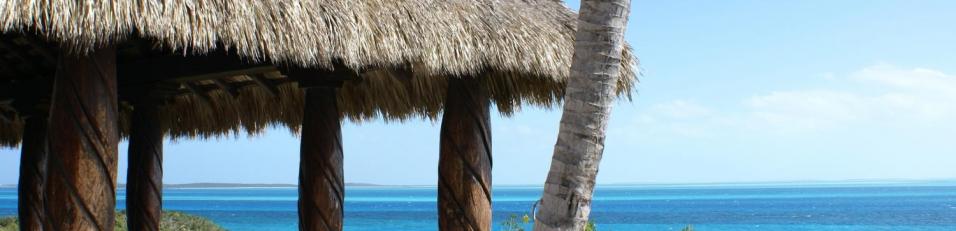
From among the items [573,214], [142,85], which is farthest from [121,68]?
[573,214]

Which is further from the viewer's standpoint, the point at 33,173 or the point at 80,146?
the point at 33,173

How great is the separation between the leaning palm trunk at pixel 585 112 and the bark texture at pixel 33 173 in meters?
4.62

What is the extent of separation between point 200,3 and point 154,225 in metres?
2.76

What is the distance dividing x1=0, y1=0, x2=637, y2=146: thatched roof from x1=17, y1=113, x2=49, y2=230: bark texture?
3.41ft

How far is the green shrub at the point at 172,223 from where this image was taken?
13.2 meters

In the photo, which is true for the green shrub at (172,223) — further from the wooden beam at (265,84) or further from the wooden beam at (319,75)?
the wooden beam at (319,75)

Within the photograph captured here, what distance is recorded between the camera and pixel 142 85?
19.7ft

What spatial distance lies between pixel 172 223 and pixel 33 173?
7.10 metres

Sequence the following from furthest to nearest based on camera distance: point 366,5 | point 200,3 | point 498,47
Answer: point 498,47, point 366,5, point 200,3

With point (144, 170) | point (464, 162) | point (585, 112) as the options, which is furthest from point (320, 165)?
point (585, 112)

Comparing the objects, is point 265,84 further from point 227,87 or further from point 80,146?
point 80,146

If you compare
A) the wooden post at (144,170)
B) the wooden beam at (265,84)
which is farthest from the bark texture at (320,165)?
the wooden post at (144,170)

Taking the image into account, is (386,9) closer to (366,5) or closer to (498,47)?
(366,5)

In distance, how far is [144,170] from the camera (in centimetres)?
627
